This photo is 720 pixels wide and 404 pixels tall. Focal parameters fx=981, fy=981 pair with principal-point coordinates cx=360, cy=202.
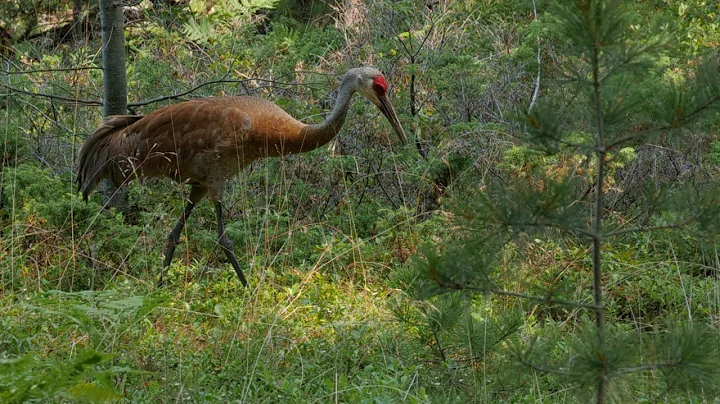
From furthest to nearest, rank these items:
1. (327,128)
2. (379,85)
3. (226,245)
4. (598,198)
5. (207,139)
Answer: (379,85) → (327,128) → (207,139) → (226,245) → (598,198)

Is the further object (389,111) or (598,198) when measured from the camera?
(389,111)

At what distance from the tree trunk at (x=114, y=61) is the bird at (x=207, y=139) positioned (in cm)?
20

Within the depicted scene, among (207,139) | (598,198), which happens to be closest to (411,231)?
(207,139)

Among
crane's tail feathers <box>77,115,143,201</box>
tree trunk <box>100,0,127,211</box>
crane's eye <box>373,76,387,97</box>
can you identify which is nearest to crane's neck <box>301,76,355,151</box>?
crane's eye <box>373,76,387,97</box>

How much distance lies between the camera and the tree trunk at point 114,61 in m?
7.01

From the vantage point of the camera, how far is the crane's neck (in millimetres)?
7055

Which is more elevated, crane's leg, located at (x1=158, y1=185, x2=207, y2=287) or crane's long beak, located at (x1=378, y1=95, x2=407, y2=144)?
crane's long beak, located at (x1=378, y1=95, x2=407, y2=144)

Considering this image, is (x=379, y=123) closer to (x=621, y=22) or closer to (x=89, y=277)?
(x=89, y=277)

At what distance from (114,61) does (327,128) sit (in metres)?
1.62

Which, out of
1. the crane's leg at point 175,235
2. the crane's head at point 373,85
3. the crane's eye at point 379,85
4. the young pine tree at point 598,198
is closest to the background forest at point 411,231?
the young pine tree at point 598,198

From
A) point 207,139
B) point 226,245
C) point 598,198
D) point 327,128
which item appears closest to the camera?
point 598,198

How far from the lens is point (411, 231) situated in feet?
22.4

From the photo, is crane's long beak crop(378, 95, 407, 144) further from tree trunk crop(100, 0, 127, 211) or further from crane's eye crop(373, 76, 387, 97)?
tree trunk crop(100, 0, 127, 211)

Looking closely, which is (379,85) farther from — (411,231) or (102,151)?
(102,151)
